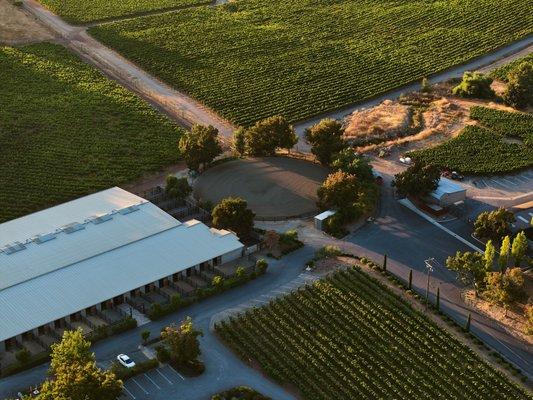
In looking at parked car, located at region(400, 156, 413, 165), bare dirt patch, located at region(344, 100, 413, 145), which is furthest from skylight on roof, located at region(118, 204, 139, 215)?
parked car, located at region(400, 156, 413, 165)

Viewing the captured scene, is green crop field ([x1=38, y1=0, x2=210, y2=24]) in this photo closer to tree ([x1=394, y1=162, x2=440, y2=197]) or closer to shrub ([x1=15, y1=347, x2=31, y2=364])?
tree ([x1=394, y1=162, x2=440, y2=197])

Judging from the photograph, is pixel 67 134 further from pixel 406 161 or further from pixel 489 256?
pixel 489 256

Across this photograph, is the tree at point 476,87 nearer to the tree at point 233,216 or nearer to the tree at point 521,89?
the tree at point 521,89

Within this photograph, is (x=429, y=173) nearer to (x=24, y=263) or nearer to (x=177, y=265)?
(x=177, y=265)

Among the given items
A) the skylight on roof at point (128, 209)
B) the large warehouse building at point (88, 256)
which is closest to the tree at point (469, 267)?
the large warehouse building at point (88, 256)

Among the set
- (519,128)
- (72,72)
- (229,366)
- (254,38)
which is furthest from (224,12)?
(229,366)

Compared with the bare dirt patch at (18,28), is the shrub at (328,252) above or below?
below
